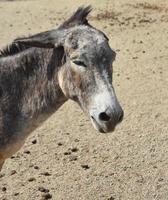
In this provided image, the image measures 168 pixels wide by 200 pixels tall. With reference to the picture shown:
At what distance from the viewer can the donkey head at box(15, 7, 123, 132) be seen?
449 cm

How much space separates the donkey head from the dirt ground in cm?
224

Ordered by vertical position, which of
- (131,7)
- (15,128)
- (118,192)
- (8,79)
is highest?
(8,79)

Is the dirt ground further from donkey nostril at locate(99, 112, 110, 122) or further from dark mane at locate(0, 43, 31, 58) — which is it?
donkey nostril at locate(99, 112, 110, 122)

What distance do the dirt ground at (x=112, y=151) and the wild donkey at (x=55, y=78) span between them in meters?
1.60

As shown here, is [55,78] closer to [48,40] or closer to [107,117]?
[48,40]

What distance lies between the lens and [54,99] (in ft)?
17.3

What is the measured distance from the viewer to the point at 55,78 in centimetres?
521

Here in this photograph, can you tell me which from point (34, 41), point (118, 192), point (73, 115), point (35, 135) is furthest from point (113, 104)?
point (73, 115)

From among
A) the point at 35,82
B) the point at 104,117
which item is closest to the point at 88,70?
the point at 104,117

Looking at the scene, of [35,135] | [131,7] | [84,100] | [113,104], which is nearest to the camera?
[113,104]

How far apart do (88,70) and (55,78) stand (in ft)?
2.22

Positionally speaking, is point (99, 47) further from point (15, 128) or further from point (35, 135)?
point (35, 135)

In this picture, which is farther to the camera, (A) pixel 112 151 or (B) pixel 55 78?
(A) pixel 112 151

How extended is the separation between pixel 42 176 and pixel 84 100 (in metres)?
2.65
